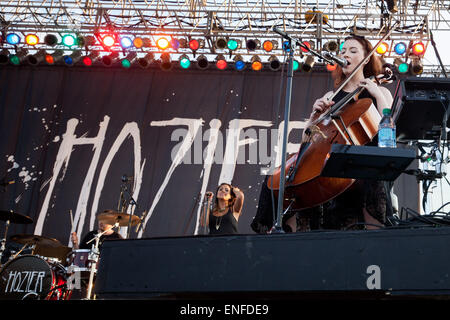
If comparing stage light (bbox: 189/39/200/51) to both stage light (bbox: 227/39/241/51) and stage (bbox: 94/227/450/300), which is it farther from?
stage (bbox: 94/227/450/300)

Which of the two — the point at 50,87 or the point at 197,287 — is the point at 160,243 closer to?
the point at 197,287

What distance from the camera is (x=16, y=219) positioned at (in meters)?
6.06

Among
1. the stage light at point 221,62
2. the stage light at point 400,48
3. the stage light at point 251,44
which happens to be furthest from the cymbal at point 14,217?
the stage light at point 400,48

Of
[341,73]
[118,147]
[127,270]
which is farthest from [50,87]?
[127,270]

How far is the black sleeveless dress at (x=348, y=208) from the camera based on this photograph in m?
3.00

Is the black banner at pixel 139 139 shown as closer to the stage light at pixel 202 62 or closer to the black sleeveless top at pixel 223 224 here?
the stage light at pixel 202 62

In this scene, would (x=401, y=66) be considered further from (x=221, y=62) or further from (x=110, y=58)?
(x=110, y=58)

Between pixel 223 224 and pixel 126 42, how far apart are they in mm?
3940

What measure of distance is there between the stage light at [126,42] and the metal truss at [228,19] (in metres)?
0.11

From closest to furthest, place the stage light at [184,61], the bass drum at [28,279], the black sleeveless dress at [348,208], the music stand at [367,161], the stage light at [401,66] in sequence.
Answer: the music stand at [367,161] → the black sleeveless dress at [348,208] → the bass drum at [28,279] → the stage light at [401,66] → the stage light at [184,61]

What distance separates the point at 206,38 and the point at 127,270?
662cm

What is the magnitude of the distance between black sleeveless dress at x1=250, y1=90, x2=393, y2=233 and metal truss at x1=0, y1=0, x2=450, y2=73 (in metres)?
4.73

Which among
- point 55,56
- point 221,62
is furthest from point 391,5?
point 55,56

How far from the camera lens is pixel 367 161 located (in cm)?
206
